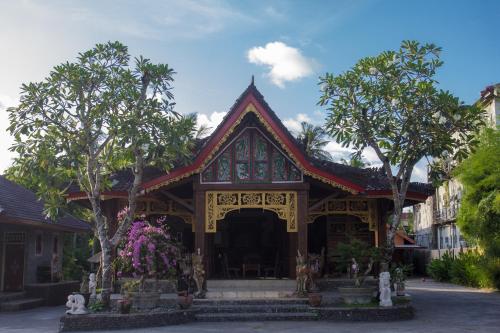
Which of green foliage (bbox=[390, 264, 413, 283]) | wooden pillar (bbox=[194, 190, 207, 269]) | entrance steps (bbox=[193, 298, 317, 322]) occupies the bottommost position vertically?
entrance steps (bbox=[193, 298, 317, 322])

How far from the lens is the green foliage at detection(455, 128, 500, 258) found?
71.5 feet

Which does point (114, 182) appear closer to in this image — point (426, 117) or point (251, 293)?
point (251, 293)

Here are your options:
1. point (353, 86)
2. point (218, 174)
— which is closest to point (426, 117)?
point (353, 86)

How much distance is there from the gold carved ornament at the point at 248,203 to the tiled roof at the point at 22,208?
19.4ft

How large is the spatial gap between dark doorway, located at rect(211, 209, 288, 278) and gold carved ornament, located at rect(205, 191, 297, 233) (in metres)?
4.24

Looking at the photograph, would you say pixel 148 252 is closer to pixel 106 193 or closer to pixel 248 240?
pixel 106 193

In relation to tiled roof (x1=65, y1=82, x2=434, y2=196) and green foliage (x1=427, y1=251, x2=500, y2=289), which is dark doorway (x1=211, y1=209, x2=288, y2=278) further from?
green foliage (x1=427, y1=251, x2=500, y2=289)

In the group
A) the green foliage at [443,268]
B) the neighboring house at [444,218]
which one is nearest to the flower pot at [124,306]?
the green foliage at [443,268]

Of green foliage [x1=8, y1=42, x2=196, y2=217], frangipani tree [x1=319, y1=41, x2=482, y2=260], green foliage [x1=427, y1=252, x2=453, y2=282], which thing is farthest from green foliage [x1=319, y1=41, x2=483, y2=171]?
green foliage [x1=427, y1=252, x2=453, y2=282]

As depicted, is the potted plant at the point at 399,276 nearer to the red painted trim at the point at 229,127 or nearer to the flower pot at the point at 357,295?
the flower pot at the point at 357,295

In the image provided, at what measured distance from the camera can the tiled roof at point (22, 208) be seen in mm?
18141

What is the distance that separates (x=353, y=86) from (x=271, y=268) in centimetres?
723

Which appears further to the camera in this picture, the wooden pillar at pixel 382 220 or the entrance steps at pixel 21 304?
the wooden pillar at pixel 382 220

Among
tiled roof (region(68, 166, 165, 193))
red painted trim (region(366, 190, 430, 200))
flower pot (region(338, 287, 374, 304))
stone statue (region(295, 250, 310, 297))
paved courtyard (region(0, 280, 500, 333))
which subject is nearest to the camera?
paved courtyard (region(0, 280, 500, 333))
